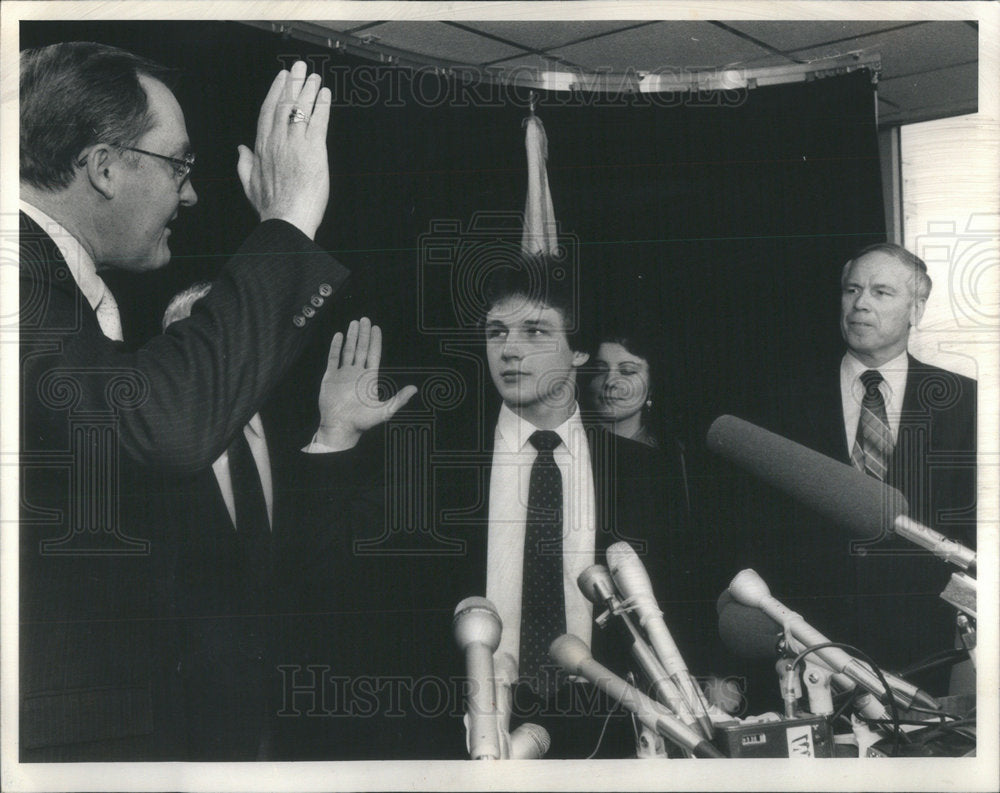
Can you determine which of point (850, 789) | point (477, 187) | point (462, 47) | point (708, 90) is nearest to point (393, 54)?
point (462, 47)

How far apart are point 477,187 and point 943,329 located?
4.67 ft

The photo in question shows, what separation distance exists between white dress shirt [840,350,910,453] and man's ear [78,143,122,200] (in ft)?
7.18

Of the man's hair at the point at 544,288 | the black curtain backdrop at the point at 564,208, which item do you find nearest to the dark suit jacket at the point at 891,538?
the black curtain backdrop at the point at 564,208

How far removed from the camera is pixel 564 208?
10.2ft

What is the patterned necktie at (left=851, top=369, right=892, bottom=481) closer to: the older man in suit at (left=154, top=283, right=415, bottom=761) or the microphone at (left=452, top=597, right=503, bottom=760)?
the microphone at (left=452, top=597, right=503, bottom=760)

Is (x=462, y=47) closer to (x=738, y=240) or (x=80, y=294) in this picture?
(x=738, y=240)

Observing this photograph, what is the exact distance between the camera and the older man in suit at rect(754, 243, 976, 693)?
3117mm

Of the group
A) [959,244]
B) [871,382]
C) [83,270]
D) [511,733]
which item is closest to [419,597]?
[511,733]

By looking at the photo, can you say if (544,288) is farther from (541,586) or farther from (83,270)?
(83,270)

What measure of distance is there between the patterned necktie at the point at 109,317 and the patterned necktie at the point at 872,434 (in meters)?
2.17

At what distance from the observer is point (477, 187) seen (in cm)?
312

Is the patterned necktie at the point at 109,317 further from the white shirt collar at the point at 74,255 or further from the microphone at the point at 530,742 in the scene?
the microphone at the point at 530,742

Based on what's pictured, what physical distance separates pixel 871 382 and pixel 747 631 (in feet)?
2.67

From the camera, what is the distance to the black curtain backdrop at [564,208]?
3.11 metres
